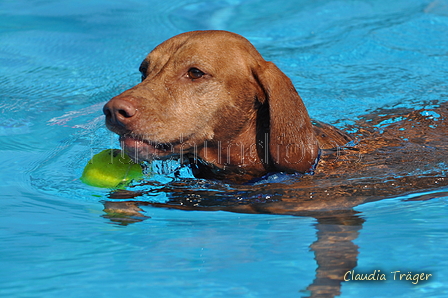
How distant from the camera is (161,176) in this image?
5.12m

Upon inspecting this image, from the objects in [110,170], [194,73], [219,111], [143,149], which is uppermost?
[194,73]

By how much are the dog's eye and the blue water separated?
1006 mm

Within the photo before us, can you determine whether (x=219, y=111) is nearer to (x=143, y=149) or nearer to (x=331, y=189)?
(x=143, y=149)

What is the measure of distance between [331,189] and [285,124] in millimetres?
669

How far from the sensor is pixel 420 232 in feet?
12.3

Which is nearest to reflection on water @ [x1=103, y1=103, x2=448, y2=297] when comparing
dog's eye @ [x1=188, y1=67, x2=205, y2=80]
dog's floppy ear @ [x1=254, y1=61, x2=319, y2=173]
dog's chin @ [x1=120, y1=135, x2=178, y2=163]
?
dog's floppy ear @ [x1=254, y1=61, x2=319, y2=173]

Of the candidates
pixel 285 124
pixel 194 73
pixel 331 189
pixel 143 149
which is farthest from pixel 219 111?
pixel 331 189

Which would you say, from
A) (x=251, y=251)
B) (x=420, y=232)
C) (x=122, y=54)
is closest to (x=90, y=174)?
(x=251, y=251)

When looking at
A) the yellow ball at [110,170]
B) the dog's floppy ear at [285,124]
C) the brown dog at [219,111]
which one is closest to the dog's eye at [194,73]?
the brown dog at [219,111]

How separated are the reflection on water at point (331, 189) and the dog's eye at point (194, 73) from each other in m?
0.93

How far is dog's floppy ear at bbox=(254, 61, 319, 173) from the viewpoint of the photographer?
4.36 meters

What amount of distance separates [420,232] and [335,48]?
243 inches

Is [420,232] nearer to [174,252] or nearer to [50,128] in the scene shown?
[174,252]

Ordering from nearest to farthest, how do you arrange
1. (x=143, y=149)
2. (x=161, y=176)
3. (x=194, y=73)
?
(x=143, y=149), (x=194, y=73), (x=161, y=176)
